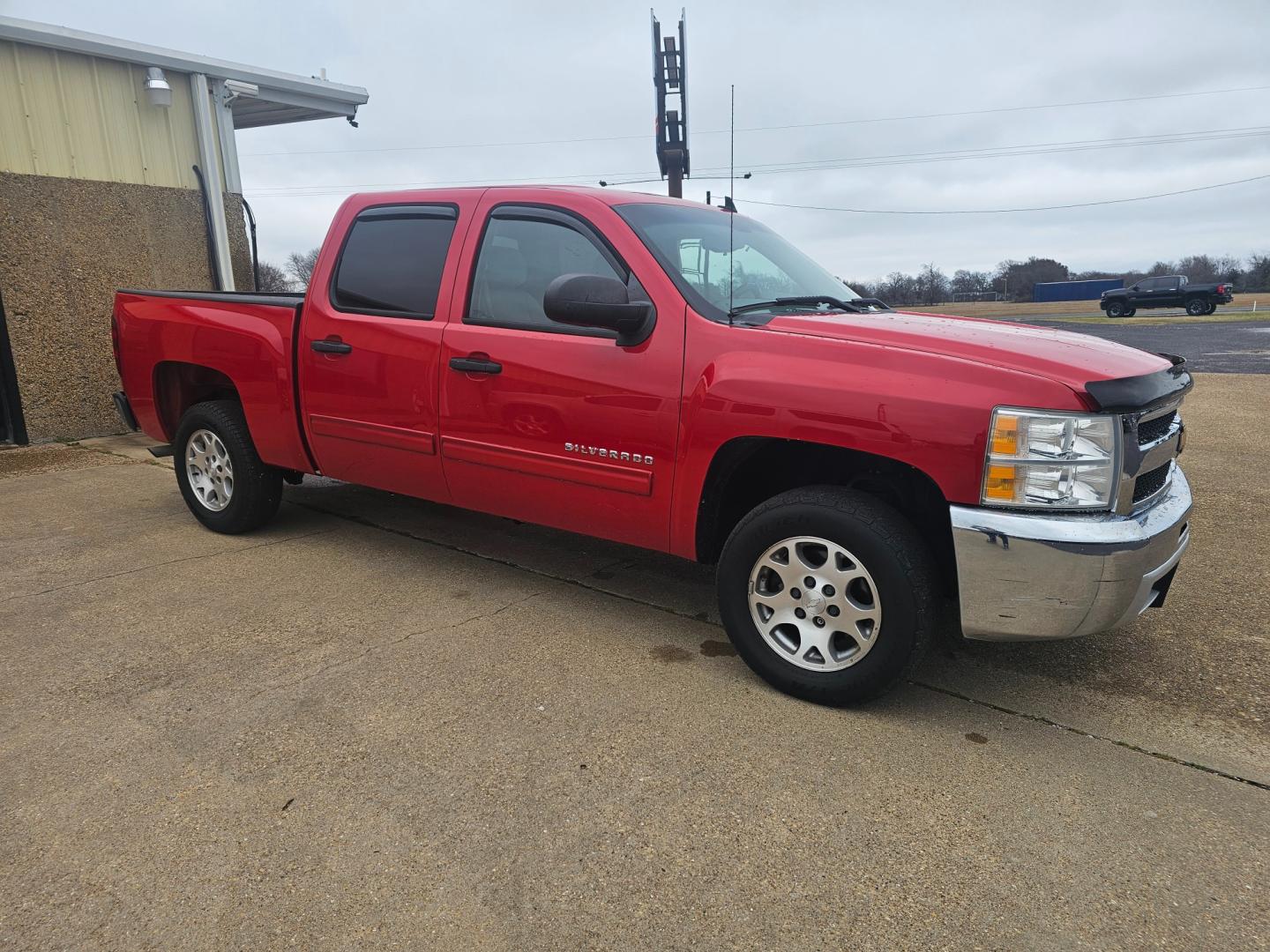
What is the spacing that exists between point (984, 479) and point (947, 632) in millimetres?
1340

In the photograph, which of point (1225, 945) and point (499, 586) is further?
point (499, 586)

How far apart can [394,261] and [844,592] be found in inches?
107

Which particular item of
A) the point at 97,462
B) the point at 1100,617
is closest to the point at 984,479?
the point at 1100,617

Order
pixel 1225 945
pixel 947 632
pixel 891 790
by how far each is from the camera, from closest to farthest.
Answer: pixel 1225 945, pixel 891 790, pixel 947 632

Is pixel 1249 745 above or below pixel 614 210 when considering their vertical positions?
below

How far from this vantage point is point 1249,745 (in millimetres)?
2807

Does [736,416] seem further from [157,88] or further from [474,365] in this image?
[157,88]

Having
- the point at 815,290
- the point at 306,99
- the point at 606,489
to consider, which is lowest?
the point at 606,489

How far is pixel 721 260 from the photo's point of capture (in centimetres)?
371

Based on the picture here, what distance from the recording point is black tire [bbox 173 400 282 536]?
4.86m

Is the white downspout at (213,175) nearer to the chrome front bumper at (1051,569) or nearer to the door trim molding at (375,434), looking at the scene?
the door trim molding at (375,434)

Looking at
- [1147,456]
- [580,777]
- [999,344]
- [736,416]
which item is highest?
[999,344]

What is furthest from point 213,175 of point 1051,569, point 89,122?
point 1051,569

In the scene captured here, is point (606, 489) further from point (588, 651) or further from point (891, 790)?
point (891, 790)
